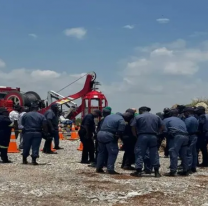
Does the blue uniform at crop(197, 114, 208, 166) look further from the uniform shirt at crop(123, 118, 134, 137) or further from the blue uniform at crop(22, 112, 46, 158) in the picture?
the blue uniform at crop(22, 112, 46, 158)

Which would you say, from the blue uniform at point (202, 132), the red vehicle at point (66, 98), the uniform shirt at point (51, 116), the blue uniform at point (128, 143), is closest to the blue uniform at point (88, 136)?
the blue uniform at point (128, 143)

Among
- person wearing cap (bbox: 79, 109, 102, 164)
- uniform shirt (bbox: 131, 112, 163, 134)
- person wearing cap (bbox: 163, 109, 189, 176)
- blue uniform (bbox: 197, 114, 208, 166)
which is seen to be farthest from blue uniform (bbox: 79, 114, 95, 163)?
blue uniform (bbox: 197, 114, 208, 166)

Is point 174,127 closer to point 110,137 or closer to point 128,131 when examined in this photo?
point 128,131

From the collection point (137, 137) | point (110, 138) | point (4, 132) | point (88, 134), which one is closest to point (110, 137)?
point (110, 138)

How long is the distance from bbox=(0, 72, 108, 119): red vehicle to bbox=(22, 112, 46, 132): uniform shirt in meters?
11.6

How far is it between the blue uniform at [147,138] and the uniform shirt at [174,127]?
1.88ft

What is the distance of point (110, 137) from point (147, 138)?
3.29ft

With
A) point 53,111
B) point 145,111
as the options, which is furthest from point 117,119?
point 53,111

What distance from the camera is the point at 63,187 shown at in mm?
8859

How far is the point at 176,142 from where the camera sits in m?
10.9

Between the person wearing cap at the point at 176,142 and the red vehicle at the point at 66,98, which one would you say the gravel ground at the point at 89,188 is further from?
the red vehicle at the point at 66,98

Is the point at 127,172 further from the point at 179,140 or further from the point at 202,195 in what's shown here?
the point at 202,195

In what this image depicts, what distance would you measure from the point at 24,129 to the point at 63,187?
3953 millimetres

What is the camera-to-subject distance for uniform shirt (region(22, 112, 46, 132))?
40.4ft
